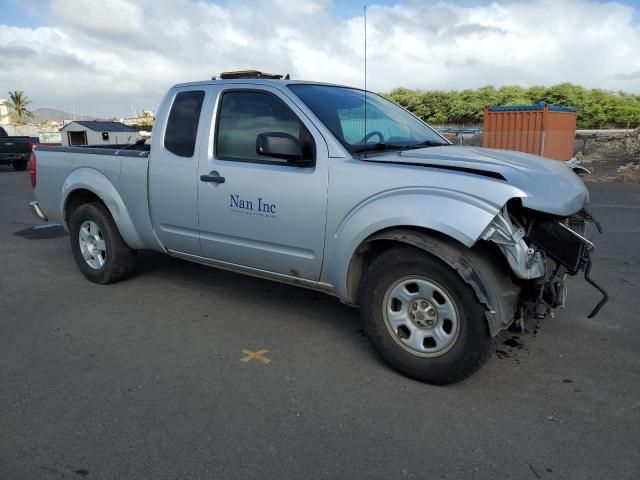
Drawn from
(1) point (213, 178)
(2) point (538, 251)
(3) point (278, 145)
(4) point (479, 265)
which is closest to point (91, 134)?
(1) point (213, 178)

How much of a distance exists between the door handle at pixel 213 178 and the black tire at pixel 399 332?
4.62 feet

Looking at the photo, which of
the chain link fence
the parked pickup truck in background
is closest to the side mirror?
the chain link fence

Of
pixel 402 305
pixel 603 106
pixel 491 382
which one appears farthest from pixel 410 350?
pixel 603 106

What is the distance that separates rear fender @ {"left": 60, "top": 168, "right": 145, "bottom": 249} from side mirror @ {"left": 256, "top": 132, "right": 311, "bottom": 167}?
Answer: 1.96m

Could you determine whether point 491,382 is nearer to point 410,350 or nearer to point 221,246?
point 410,350

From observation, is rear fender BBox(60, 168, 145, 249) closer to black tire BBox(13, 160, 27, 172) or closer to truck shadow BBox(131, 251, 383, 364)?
truck shadow BBox(131, 251, 383, 364)

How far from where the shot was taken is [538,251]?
3154 millimetres

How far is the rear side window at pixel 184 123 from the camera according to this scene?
14.5 feet

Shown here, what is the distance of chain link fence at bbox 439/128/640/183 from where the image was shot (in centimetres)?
1536

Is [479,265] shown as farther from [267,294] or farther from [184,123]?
[184,123]

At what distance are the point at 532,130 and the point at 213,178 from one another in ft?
47.7

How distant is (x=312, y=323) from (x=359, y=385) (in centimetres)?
110

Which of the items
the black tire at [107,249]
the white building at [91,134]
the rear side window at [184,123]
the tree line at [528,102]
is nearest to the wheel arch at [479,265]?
the rear side window at [184,123]

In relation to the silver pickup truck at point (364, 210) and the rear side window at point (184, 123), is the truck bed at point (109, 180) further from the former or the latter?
the rear side window at point (184, 123)
